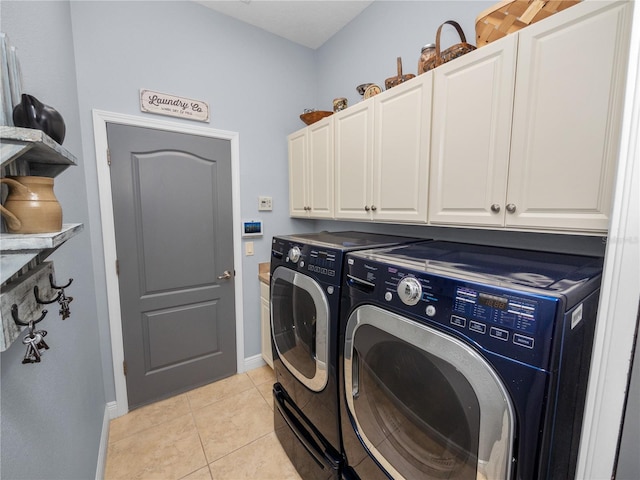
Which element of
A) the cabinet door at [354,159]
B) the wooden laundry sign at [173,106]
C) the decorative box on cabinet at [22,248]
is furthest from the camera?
the wooden laundry sign at [173,106]

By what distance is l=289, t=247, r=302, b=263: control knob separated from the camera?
1.43 m

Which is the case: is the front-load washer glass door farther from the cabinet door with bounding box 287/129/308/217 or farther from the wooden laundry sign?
the wooden laundry sign

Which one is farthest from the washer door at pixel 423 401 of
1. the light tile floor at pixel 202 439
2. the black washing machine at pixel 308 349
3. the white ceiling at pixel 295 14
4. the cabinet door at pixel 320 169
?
the white ceiling at pixel 295 14

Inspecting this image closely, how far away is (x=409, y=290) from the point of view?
84 cm

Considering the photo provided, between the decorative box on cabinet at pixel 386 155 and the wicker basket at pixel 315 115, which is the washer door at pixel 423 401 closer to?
the decorative box on cabinet at pixel 386 155

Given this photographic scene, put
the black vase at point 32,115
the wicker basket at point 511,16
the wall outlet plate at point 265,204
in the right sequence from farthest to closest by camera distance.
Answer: the wall outlet plate at point 265,204
the wicker basket at point 511,16
the black vase at point 32,115

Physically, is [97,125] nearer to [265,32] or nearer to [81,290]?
[81,290]

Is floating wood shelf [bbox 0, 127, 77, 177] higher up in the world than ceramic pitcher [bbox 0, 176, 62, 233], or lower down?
higher up

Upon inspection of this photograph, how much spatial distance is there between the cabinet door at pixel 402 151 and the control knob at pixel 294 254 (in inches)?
23.0

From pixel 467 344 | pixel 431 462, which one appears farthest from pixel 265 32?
pixel 431 462

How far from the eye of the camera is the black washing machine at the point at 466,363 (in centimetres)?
64

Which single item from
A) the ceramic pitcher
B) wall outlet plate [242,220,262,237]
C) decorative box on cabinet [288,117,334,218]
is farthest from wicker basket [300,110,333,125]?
the ceramic pitcher

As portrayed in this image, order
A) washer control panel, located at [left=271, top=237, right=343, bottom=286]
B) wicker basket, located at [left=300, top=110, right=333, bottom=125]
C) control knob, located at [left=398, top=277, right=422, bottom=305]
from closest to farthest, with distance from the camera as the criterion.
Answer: control knob, located at [left=398, top=277, right=422, bottom=305] < washer control panel, located at [left=271, top=237, right=343, bottom=286] < wicker basket, located at [left=300, top=110, right=333, bottom=125]

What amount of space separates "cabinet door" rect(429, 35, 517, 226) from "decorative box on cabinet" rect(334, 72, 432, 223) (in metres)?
0.07
